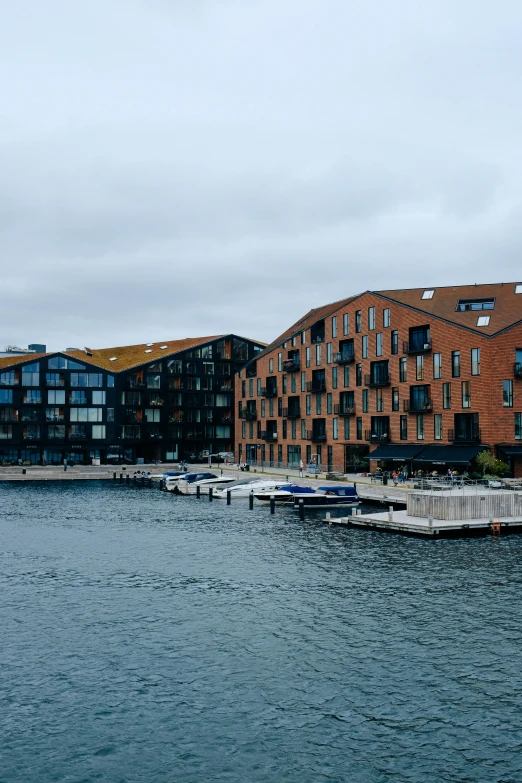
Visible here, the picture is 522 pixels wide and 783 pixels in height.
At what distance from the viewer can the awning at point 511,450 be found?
78188 millimetres

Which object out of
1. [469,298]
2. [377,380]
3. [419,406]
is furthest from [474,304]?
[377,380]

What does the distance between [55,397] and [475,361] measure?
246ft

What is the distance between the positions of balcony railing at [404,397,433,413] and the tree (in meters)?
11.2

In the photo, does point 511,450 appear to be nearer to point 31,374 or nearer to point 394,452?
point 394,452

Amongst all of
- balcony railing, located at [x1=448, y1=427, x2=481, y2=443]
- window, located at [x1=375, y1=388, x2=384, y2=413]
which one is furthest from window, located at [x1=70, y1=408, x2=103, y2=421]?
balcony railing, located at [x1=448, y1=427, x2=481, y2=443]

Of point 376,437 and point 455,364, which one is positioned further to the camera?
point 376,437

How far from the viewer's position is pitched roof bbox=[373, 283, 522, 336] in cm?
8362

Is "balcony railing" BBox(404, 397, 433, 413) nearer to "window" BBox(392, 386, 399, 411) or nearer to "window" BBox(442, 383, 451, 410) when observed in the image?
"window" BBox(442, 383, 451, 410)

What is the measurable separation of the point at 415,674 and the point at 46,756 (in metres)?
12.6

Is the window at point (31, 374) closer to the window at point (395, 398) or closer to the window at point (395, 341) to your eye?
the window at point (395, 341)

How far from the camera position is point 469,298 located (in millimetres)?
91125

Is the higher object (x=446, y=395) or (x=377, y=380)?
(x=377, y=380)

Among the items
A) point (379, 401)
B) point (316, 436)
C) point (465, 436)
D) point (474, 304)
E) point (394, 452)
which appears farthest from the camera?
point (316, 436)

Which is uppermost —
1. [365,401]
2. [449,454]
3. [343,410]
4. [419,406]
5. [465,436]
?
[365,401]
